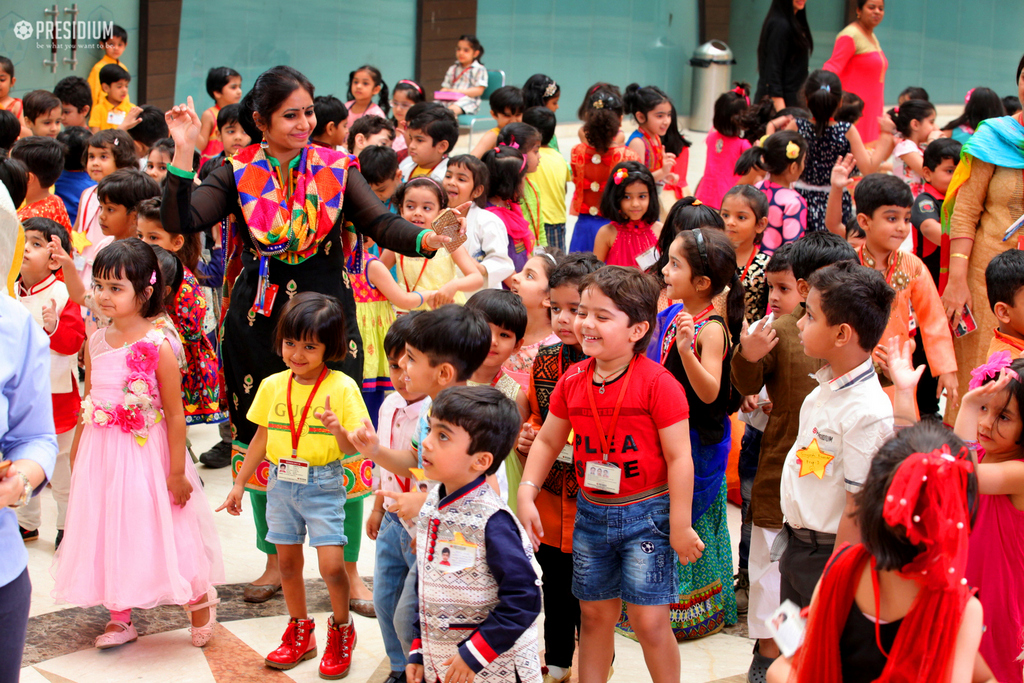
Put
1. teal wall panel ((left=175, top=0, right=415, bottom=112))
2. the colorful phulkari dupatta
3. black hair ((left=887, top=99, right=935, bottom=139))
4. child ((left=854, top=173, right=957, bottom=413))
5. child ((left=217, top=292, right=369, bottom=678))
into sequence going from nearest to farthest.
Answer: child ((left=217, top=292, right=369, bottom=678)) → child ((left=854, top=173, right=957, bottom=413)) → the colorful phulkari dupatta → black hair ((left=887, top=99, right=935, bottom=139)) → teal wall panel ((left=175, top=0, right=415, bottom=112))

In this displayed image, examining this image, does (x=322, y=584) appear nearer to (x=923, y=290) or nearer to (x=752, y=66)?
(x=923, y=290)

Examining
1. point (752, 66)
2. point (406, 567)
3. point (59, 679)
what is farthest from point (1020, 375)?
point (752, 66)

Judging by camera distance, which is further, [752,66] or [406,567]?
[752,66]

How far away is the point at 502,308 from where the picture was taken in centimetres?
291

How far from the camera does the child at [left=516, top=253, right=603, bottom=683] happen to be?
9.59 feet

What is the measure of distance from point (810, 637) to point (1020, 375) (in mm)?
968

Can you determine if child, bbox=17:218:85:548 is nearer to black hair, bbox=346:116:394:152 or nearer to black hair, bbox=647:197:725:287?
black hair, bbox=647:197:725:287

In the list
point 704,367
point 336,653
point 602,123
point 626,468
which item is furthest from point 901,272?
point 602,123

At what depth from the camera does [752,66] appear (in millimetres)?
18422

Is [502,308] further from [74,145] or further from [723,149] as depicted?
[723,149]

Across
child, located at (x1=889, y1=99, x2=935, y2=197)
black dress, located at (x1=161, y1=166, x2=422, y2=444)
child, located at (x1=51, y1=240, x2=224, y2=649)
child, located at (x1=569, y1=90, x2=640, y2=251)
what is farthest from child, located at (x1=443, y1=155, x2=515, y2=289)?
child, located at (x1=889, y1=99, x2=935, y2=197)

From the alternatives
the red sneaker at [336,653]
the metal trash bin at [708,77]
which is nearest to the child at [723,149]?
the red sneaker at [336,653]

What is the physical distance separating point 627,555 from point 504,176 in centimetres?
301

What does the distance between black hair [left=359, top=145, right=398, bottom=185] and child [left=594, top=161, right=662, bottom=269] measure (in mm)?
1121
